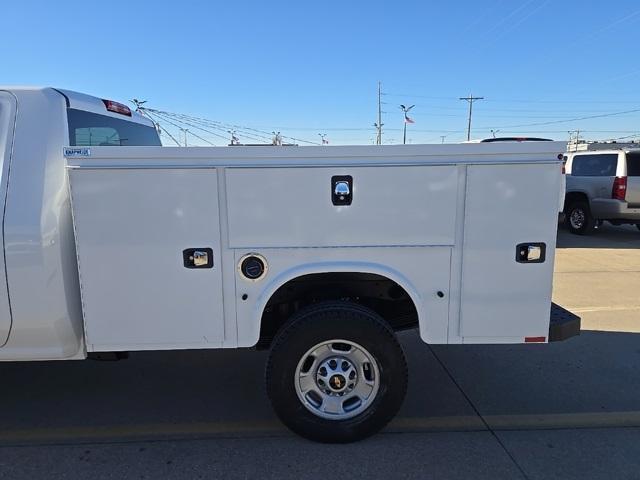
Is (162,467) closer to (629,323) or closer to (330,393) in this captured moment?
(330,393)

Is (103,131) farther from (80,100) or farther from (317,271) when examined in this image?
(317,271)

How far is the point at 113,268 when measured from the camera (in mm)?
2639

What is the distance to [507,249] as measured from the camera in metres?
2.72

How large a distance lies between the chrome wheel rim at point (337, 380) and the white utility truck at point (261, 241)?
0.07ft

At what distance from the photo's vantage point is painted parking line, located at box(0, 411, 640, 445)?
304cm

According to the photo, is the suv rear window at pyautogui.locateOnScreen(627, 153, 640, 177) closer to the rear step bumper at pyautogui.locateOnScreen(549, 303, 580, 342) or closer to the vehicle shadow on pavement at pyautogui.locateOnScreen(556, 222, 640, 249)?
the vehicle shadow on pavement at pyautogui.locateOnScreen(556, 222, 640, 249)

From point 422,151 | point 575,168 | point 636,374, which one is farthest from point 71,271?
point 575,168

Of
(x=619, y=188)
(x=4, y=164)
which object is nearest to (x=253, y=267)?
(x=4, y=164)

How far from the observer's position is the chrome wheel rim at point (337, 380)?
2865 millimetres

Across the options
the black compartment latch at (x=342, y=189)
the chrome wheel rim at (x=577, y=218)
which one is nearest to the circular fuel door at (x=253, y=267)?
the black compartment latch at (x=342, y=189)

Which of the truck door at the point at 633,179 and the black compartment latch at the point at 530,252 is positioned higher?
the truck door at the point at 633,179

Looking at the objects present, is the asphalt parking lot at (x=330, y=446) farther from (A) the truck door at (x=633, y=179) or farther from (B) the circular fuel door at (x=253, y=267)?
(A) the truck door at (x=633, y=179)

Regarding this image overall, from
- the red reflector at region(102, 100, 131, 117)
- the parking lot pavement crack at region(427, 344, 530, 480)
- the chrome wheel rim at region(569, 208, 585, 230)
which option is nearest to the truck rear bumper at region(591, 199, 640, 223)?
the chrome wheel rim at region(569, 208, 585, 230)

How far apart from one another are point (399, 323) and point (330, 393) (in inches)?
29.5
